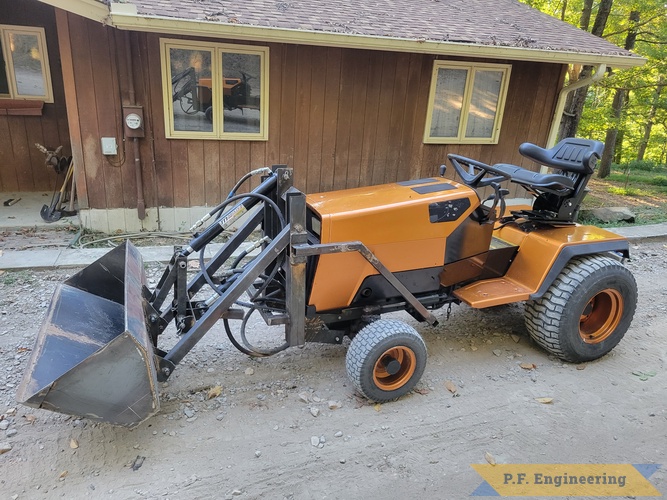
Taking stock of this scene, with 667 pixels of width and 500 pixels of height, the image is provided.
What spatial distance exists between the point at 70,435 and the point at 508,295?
9.12 ft

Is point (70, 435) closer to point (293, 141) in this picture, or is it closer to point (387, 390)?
point (387, 390)

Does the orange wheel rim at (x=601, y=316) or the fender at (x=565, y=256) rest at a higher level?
the fender at (x=565, y=256)

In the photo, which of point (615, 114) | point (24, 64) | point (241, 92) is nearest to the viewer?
point (241, 92)

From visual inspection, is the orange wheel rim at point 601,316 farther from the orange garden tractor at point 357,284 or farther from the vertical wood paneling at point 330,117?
the vertical wood paneling at point 330,117

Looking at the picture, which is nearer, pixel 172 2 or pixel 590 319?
pixel 590 319

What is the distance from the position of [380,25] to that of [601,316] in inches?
161

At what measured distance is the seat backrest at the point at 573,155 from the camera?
3236 millimetres

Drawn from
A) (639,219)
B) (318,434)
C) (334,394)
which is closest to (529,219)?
(334,394)

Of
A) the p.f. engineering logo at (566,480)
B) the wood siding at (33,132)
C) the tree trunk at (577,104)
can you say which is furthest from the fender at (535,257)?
the tree trunk at (577,104)

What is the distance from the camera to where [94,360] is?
2.05m

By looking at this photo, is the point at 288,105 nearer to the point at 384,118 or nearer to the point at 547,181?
the point at 384,118

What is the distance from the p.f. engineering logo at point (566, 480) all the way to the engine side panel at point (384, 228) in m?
1.23

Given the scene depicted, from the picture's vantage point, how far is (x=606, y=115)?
10.9 m

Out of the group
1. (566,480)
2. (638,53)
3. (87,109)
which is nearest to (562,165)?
(566,480)
